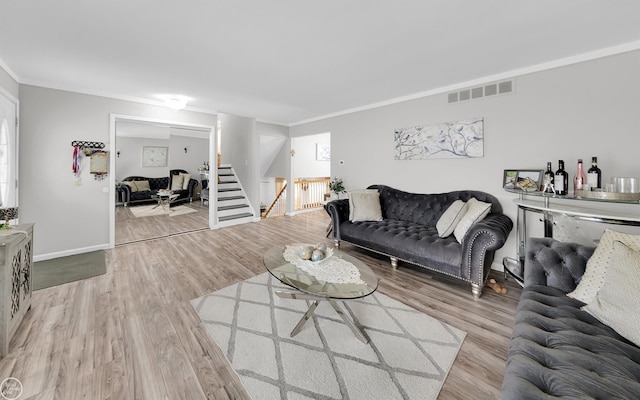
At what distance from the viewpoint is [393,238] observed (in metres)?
3.16

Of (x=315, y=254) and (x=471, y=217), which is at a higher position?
(x=471, y=217)

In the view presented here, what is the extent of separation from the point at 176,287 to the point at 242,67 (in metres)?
2.59

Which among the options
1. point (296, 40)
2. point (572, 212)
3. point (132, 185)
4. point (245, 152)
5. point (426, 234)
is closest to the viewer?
point (572, 212)

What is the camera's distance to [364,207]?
3.89 metres

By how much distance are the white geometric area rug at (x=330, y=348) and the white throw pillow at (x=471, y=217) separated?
3.67 feet

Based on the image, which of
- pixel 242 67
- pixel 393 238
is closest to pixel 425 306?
pixel 393 238

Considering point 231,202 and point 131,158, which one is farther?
point 131,158

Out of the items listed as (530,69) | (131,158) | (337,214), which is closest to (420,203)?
(337,214)

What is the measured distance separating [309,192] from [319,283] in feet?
18.9

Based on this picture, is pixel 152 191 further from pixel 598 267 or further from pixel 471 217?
pixel 598 267

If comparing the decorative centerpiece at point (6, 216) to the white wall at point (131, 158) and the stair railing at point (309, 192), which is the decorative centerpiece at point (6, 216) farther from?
the white wall at point (131, 158)

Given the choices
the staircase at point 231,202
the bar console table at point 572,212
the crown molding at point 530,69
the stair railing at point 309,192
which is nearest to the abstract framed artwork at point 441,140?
the crown molding at point 530,69

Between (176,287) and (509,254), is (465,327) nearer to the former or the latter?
(509,254)

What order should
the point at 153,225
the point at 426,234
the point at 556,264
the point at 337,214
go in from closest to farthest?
1. the point at 556,264
2. the point at 426,234
3. the point at 337,214
4. the point at 153,225
